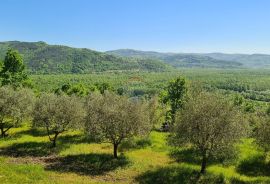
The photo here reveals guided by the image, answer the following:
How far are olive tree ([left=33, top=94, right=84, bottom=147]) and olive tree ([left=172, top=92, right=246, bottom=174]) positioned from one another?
2151 centimetres

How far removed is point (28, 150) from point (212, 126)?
31.3m

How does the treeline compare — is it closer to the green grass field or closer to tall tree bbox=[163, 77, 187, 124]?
the green grass field

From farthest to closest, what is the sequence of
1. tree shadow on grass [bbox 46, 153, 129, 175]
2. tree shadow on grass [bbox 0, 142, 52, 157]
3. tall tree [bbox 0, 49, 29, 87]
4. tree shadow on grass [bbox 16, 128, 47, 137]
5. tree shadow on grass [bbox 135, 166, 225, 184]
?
tall tree [bbox 0, 49, 29, 87], tree shadow on grass [bbox 16, 128, 47, 137], tree shadow on grass [bbox 0, 142, 52, 157], tree shadow on grass [bbox 46, 153, 129, 175], tree shadow on grass [bbox 135, 166, 225, 184]

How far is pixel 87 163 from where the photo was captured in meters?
51.0

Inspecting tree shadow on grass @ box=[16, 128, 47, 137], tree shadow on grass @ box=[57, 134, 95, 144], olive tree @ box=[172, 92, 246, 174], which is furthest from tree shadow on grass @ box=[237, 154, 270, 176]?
tree shadow on grass @ box=[16, 128, 47, 137]

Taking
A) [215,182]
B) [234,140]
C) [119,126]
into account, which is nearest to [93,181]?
[119,126]

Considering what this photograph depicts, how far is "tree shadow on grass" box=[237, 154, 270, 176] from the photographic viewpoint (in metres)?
49.3

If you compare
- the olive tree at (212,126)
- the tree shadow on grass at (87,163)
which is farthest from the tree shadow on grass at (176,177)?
the tree shadow on grass at (87,163)

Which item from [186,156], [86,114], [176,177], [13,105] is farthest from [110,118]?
[13,105]

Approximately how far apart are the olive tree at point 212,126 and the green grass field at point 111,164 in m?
3.92

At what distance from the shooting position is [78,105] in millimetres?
61594

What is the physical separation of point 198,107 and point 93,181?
1641 cm

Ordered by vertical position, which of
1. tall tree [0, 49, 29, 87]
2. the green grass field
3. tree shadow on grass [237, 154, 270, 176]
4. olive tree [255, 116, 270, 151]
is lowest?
tree shadow on grass [237, 154, 270, 176]

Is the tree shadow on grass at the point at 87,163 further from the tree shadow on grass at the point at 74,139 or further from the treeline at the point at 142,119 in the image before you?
the tree shadow on grass at the point at 74,139
